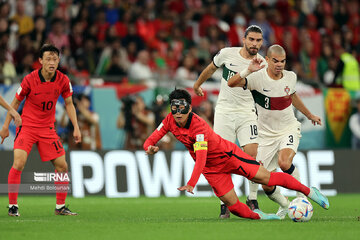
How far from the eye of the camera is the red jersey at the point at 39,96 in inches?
432

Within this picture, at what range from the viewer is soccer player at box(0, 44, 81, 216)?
10.9m

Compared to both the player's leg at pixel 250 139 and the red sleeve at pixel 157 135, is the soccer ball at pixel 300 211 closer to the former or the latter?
the player's leg at pixel 250 139

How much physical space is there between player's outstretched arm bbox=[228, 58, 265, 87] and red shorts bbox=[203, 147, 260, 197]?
0.92m

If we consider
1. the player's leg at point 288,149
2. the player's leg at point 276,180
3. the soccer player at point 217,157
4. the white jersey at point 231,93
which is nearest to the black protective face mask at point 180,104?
the soccer player at point 217,157

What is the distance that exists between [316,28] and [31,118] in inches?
534

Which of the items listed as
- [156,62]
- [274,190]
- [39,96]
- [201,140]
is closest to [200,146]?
[201,140]

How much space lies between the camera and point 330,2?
78.2ft

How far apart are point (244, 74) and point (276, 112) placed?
104cm

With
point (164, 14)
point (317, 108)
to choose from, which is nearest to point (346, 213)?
point (317, 108)

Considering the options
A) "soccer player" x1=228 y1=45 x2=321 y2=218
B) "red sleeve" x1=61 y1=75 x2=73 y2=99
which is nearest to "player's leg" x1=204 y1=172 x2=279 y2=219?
"soccer player" x1=228 y1=45 x2=321 y2=218

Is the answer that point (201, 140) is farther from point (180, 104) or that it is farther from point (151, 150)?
point (151, 150)

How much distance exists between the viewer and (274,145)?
1123 centimetres

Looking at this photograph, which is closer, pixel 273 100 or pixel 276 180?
pixel 276 180

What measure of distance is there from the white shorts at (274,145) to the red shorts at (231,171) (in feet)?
3.31
